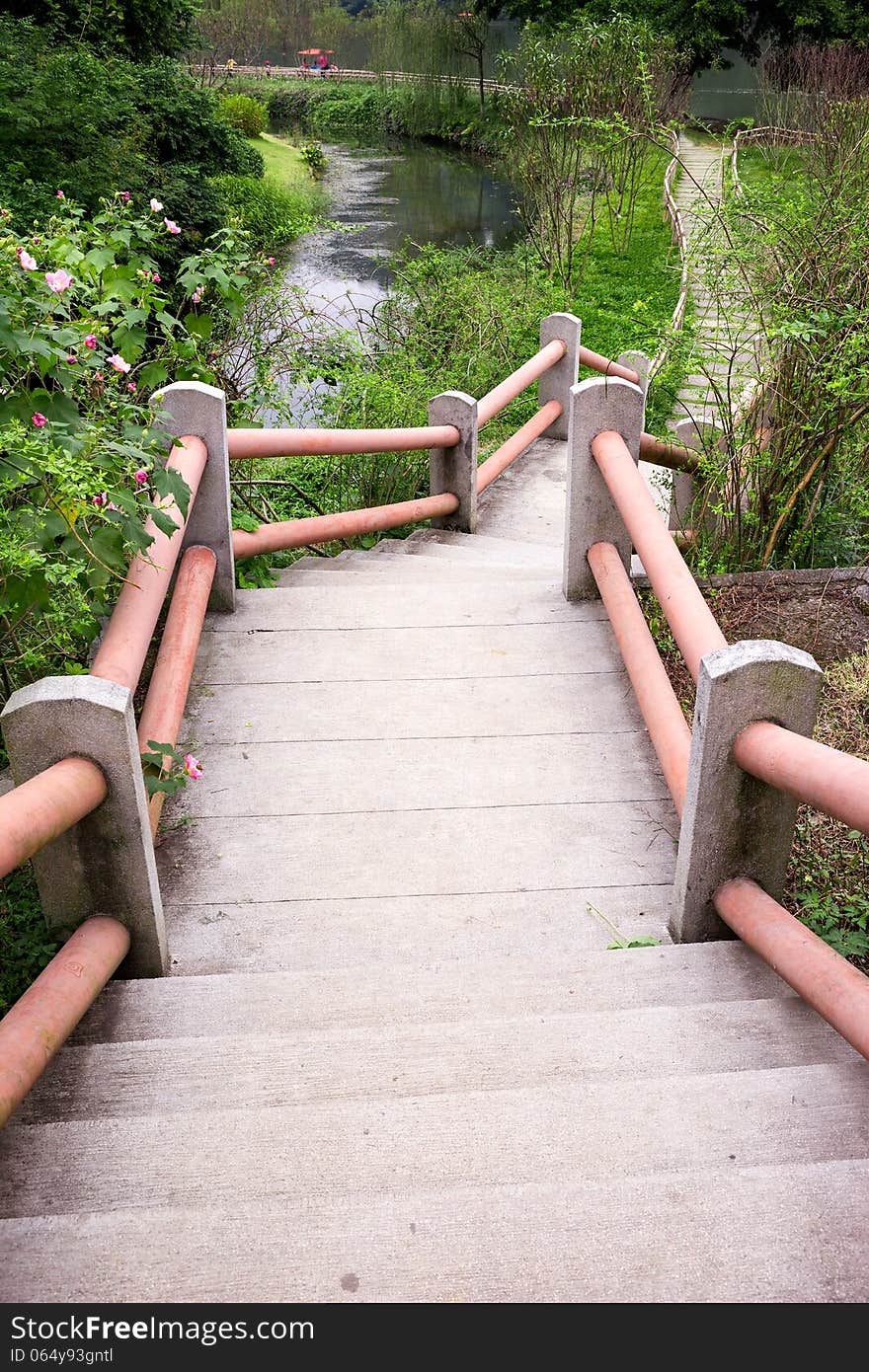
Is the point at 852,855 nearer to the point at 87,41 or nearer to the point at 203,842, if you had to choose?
the point at 203,842

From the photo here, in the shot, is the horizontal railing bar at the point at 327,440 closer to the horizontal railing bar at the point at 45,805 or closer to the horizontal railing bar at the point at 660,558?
the horizontal railing bar at the point at 660,558

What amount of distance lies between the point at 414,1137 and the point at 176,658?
58.7 inches

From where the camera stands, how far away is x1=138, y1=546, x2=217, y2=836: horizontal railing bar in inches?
96.3

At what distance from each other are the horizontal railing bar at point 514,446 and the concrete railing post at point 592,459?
2.09 meters

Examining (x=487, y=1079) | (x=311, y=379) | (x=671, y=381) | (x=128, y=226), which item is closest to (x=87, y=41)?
(x=671, y=381)

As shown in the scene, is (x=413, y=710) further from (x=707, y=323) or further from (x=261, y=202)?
(x=261, y=202)

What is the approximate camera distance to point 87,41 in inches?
687

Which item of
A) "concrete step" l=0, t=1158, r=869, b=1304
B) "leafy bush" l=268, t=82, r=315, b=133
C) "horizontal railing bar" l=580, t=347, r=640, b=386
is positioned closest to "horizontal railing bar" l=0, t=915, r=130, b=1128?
"concrete step" l=0, t=1158, r=869, b=1304

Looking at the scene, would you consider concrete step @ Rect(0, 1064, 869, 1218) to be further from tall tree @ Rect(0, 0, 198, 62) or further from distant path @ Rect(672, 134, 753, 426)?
tall tree @ Rect(0, 0, 198, 62)

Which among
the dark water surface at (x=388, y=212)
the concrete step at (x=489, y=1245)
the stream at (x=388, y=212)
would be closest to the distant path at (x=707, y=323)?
the concrete step at (x=489, y=1245)

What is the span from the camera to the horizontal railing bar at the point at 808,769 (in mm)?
1562

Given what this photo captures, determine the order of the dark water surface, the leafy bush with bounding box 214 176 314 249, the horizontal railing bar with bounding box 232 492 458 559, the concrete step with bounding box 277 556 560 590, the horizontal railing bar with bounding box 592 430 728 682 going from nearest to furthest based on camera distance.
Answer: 1. the horizontal railing bar with bounding box 592 430 728 682
2. the horizontal railing bar with bounding box 232 492 458 559
3. the concrete step with bounding box 277 556 560 590
4. the dark water surface
5. the leafy bush with bounding box 214 176 314 249

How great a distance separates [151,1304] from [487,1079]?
64 cm

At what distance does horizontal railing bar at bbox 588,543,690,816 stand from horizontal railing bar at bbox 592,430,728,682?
0.20 metres
